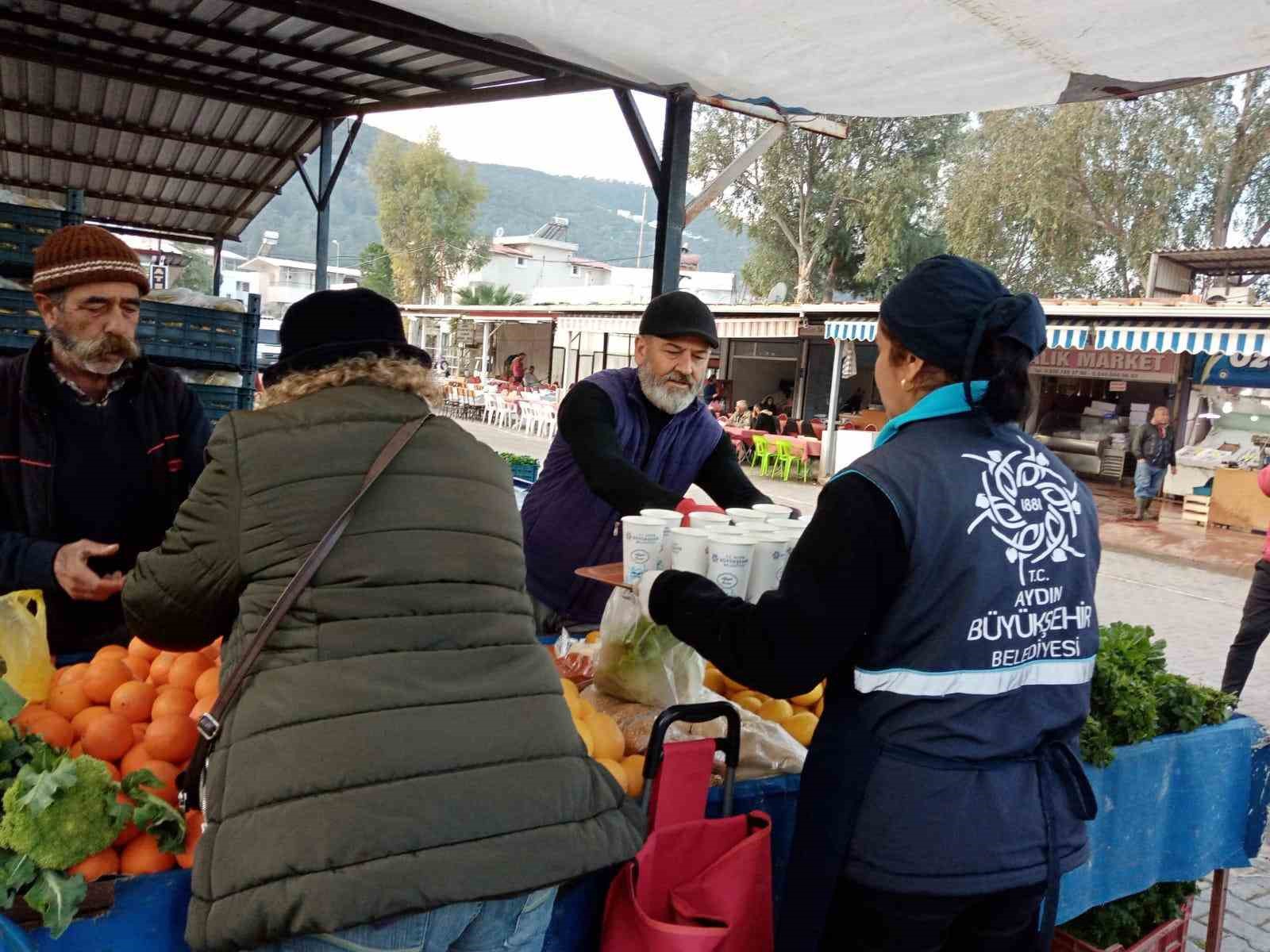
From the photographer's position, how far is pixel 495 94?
5.55 m

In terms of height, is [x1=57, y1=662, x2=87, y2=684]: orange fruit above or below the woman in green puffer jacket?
below

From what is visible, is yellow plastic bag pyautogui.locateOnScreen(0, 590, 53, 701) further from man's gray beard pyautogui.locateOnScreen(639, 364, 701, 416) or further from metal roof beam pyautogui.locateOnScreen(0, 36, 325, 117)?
metal roof beam pyautogui.locateOnScreen(0, 36, 325, 117)

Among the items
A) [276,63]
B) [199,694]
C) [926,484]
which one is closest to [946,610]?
[926,484]

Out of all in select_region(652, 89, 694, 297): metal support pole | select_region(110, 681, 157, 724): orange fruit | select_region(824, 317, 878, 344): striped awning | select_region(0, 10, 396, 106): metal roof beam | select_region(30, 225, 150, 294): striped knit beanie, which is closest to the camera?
select_region(110, 681, 157, 724): orange fruit

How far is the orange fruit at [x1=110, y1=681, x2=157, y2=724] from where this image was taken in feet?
6.56

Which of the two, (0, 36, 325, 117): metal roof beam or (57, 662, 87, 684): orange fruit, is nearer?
(57, 662, 87, 684): orange fruit

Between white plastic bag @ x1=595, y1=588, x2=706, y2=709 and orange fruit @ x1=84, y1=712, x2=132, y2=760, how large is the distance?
1.06 metres

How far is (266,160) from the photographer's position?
10.2 m

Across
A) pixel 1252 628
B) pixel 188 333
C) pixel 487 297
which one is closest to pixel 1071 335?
pixel 1252 628

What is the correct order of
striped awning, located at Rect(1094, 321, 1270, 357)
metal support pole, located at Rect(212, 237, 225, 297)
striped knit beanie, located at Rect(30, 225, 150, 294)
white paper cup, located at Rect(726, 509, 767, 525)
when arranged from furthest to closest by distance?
metal support pole, located at Rect(212, 237, 225, 297) < striped awning, located at Rect(1094, 321, 1270, 357) < striped knit beanie, located at Rect(30, 225, 150, 294) < white paper cup, located at Rect(726, 509, 767, 525)

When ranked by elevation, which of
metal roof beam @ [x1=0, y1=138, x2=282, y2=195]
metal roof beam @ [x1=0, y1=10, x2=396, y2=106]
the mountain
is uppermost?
the mountain

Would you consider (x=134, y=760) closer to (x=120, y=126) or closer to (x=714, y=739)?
(x=714, y=739)

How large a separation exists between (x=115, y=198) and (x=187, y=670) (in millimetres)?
12555

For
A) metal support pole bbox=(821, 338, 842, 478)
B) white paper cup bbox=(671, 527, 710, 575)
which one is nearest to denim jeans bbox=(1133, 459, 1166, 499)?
metal support pole bbox=(821, 338, 842, 478)
